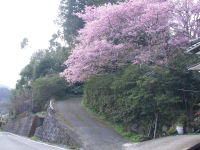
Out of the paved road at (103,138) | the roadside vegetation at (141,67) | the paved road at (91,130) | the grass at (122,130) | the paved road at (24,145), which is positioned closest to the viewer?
the paved road at (103,138)

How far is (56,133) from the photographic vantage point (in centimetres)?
1691

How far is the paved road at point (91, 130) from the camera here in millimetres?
12691

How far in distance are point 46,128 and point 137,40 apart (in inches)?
387

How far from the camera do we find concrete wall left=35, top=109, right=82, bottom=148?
46.3 feet

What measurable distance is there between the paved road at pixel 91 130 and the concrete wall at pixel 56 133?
363mm

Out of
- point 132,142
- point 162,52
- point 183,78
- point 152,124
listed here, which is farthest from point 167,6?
point 132,142

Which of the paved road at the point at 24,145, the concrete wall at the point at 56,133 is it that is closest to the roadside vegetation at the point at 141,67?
the concrete wall at the point at 56,133

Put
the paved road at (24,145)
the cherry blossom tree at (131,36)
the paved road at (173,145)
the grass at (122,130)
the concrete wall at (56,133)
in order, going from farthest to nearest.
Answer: the cherry blossom tree at (131,36)
the concrete wall at (56,133)
the paved road at (24,145)
the grass at (122,130)
the paved road at (173,145)

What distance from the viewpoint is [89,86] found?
1950 centimetres

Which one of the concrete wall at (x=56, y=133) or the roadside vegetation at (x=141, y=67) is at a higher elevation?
the roadside vegetation at (x=141, y=67)

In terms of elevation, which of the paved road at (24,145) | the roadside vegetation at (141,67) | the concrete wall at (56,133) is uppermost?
the roadside vegetation at (141,67)

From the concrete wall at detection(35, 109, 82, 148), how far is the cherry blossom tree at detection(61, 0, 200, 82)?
13.3 ft

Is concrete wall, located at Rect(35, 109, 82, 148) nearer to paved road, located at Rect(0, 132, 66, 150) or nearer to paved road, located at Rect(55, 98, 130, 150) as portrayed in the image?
paved road, located at Rect(55, 98, 130, 150)

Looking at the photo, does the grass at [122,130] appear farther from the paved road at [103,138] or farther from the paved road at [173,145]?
the paved road at [173,145]
